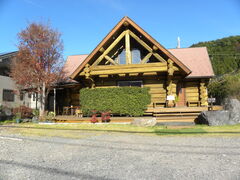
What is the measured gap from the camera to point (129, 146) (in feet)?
18.0

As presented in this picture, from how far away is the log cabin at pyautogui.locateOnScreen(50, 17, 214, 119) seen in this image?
11875 millimetres

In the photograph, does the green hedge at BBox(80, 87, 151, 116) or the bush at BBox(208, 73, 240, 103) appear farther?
the bush at BBox(208, 73, 240, 103)

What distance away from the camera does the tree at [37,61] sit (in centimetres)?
1385

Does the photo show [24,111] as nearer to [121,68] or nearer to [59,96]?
[59,96]

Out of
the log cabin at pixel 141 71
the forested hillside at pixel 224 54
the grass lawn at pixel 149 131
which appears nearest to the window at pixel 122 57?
the log cabin at pixel 141 71

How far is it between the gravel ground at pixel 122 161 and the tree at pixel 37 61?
903 cm

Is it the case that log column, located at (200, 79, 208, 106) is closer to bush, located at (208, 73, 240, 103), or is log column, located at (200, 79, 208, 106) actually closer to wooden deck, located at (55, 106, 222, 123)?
wooden deck, located at (55, 106, 222, 123)

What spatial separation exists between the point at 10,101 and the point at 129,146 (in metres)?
20.7

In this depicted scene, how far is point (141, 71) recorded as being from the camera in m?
11.8

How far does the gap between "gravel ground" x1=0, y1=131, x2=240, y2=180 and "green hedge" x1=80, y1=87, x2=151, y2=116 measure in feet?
19.3

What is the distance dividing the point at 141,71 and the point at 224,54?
42961mm

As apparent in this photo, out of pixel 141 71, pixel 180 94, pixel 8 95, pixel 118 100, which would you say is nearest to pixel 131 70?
pixel 141 71

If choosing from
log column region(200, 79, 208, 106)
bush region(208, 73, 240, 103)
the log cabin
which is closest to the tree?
the log cabin

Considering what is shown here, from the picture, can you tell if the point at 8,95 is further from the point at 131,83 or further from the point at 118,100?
the point at 118,100
